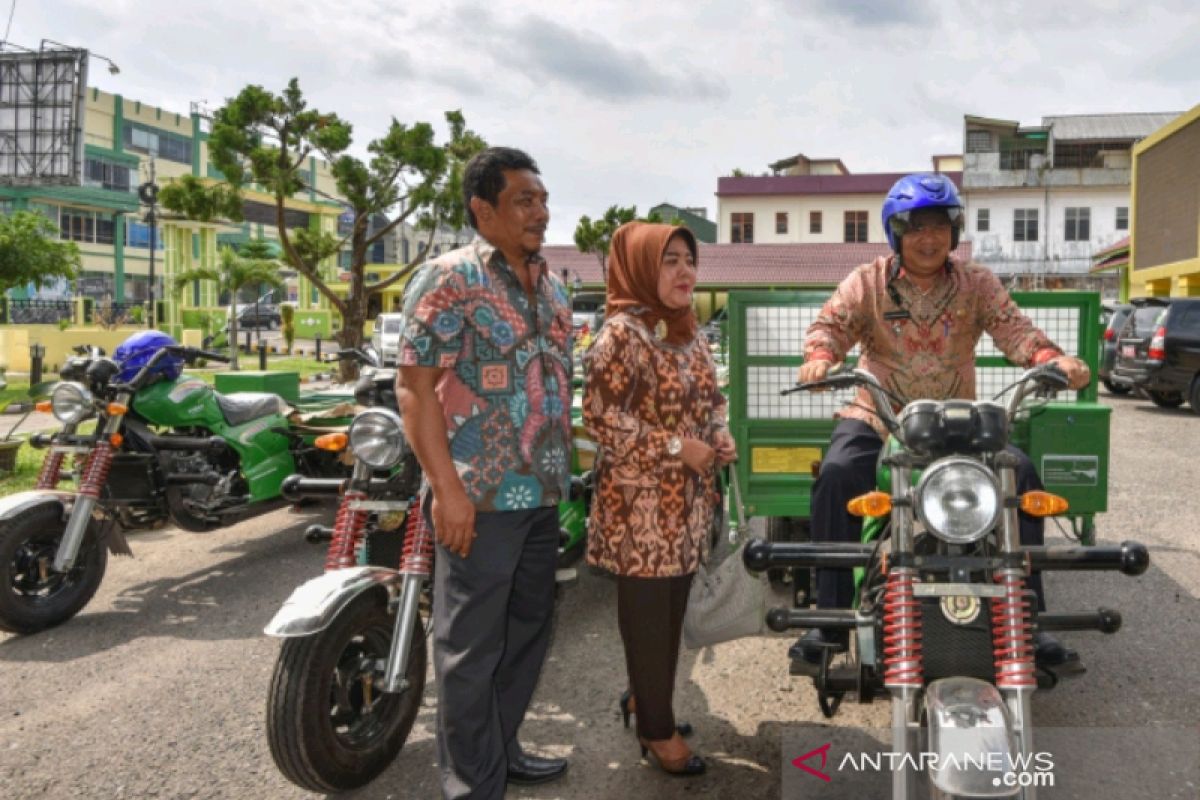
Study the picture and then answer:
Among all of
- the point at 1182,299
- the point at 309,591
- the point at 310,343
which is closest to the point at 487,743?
the point at 309,591

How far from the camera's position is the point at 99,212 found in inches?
2019

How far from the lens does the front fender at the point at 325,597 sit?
304 centimetres

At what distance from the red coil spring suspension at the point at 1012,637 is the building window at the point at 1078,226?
55.3 m

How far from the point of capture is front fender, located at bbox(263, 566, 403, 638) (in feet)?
9.99

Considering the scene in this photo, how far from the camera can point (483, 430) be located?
9.49ft

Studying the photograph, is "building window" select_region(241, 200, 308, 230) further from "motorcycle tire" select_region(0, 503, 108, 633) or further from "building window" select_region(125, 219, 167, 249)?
"motorcycle tire" select_region(0, 503, 108, 633)

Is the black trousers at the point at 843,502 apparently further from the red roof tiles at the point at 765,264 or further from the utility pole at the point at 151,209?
the red roof tiles at the point at 765,264

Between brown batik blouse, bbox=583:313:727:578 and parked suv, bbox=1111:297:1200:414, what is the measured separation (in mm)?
13292

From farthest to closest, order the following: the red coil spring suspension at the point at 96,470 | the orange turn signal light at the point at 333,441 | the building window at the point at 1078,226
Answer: the building window at the point at 1078,226 → the red coil spring suspension at the point at 96,470 → the orange turn signal light at the point at 333,441

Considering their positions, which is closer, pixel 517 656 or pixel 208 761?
pixel 517 656

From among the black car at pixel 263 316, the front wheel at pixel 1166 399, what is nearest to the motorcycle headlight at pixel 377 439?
the front wheel at pixel 1166 399

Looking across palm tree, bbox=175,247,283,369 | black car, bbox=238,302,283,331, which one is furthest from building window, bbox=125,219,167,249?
palm tree, bbox=175,247,283,369

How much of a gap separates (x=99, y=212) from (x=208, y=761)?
53.8 m

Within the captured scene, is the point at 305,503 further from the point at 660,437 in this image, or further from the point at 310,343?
the point at 310,343
